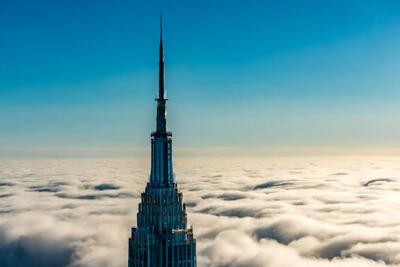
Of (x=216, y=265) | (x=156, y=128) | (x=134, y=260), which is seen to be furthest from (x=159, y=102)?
(x=216, y=265)

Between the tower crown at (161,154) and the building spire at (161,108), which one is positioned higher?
the building spire at (161,108)

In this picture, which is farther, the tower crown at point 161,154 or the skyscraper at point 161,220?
the tower crown at point 161,154

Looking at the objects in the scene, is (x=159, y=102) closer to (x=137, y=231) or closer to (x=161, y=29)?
(x=161, y=29)

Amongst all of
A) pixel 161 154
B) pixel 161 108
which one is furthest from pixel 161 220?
pixel 161 108

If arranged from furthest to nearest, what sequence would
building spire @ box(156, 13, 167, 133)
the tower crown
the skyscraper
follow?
building spire @ box(156, 13, 167, 133) → the tower crown → the skyscraper

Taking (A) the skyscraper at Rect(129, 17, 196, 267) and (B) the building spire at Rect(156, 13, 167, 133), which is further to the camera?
(B) the building spire at Rect(156, 13, 167, 133)

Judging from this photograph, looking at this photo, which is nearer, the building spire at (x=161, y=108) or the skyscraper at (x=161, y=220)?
the skyscraper at (x=161, y=220)

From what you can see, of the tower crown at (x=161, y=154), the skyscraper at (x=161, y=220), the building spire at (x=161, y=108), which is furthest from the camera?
the building spire at (x=161, y=108)

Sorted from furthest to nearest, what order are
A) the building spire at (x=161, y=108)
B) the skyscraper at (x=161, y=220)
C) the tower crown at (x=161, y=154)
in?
the building spire at (x=161, y=108), the tower crown at (x=161, y=154), the skyscraper at (x=161, y=220)

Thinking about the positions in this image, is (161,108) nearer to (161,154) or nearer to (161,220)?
(161,154)
